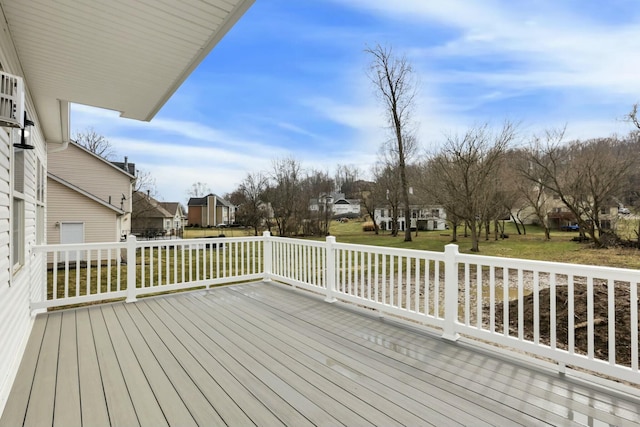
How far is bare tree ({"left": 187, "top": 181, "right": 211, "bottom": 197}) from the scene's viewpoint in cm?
4134

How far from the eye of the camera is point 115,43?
8.08 feet

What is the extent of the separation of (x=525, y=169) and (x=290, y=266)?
49.6ft

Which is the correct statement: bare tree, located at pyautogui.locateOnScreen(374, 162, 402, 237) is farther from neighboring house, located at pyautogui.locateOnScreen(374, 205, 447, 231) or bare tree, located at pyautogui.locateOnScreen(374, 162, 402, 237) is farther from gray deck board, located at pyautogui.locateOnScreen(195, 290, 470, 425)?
gray deck board, located at pyautogui.locateOnScreen(195, 290, 470, 425)

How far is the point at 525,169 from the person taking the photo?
51.6 ft

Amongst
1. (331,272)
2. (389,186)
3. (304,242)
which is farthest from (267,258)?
(389,186)

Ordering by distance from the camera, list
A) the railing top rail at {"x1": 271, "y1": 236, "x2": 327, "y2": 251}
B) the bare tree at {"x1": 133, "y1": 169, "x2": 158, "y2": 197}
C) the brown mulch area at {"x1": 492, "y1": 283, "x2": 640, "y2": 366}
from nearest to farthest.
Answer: the brown mulch area at {"x1": 492, "y1": 283, "x2": 640, "y2": 366} < the railing top rail at {"x1": 271, "y1": 236, "x2": 327, "y2": 251} < the bare tree at {"x1": 133, "y1": 169, "x2": 158, "y2": 197}

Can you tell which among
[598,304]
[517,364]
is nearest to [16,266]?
[517,364]

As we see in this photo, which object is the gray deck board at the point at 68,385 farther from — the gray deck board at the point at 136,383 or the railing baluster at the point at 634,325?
the railing baluster at the point at 634,325

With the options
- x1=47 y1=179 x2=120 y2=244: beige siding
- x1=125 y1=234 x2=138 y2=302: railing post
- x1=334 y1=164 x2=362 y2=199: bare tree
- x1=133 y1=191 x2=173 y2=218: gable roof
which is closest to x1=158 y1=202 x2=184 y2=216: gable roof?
x1=133 y1=191 x2=173 y2=218: gable roof

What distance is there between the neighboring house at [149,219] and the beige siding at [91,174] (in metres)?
7.74

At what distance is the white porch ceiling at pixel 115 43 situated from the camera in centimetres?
201

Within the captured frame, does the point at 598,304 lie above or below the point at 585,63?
below

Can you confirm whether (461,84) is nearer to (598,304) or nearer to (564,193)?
(564,193)

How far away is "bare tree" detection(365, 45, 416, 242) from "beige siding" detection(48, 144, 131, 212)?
1537 cm
